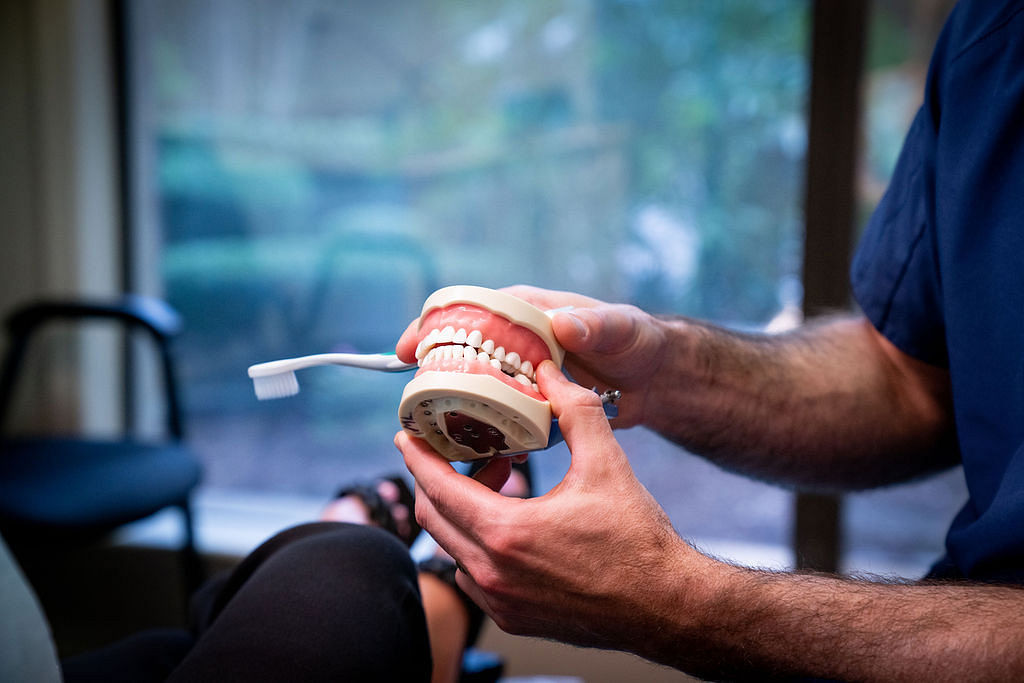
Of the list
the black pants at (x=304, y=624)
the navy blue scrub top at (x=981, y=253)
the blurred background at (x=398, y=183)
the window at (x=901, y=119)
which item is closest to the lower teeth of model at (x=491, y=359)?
the black pants at (x=304, y=624)

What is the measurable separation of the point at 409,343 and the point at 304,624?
10.8 inches

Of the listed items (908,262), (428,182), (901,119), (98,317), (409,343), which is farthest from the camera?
(428,182)

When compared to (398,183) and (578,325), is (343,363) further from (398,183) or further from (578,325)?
(398,183)

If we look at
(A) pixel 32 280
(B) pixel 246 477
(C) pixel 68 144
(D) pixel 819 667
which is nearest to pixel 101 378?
(A) pixel 32 280

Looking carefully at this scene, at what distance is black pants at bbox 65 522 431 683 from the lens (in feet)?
2.06

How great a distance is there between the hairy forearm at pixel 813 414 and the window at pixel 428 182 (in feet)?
2.52

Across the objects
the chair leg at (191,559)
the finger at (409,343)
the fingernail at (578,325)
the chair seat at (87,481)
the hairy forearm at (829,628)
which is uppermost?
the fingernail at (578,325)

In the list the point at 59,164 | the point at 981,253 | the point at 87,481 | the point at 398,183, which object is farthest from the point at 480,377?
the point at 59,164

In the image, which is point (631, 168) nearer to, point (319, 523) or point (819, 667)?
point (319, 523)

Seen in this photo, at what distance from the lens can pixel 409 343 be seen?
613mm

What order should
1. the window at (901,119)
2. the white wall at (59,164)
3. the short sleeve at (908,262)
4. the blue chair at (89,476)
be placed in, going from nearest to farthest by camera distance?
the short sleeve at (908,262)
the blue chair at (89,476)
the window at (901,119)
the white wall at (59,164)

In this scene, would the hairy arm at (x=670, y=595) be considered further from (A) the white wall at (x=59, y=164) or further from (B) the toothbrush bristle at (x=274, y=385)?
(A) the white wall at (x=59, y=164)

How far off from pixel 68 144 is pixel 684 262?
1691 mm

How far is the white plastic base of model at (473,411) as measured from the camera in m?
0.50
